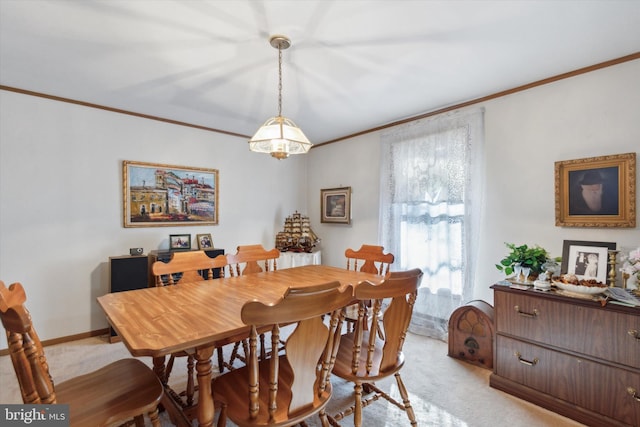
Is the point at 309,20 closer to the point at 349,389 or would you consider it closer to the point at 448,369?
the point at 349,389

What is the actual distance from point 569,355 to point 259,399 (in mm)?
2052

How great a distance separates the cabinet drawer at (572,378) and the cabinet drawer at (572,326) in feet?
0.24

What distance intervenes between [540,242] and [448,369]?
1.40 metres

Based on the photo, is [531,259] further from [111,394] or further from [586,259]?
[111,394]

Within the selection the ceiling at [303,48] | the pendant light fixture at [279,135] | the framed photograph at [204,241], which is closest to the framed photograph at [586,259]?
the ceiling at [303,48]

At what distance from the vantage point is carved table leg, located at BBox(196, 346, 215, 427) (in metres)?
1.29

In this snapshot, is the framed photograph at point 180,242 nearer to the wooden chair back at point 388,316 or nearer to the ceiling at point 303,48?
the ceiling at point 303,48

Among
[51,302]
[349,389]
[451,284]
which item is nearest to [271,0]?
[349,389]

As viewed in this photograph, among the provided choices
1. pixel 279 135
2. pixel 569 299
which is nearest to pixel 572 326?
pixel 569 299

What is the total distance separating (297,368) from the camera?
4.14ft

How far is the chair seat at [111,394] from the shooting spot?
1229 millimetres

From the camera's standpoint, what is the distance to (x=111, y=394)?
1362mm

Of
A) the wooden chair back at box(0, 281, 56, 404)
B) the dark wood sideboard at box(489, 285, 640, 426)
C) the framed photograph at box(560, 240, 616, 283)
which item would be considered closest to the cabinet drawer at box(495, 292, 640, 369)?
the dark wood sideboard at box(489, 285, 640, 426)

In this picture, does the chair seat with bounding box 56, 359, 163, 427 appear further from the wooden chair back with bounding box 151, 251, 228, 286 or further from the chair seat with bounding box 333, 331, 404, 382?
the chair seat with bounding box 333, 331, 404, 382
